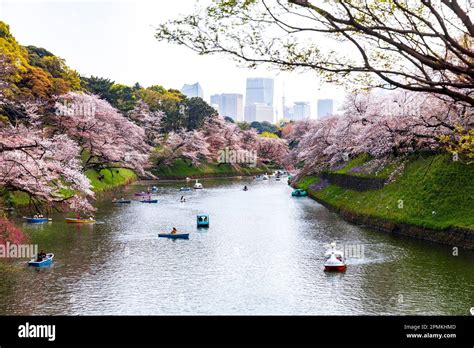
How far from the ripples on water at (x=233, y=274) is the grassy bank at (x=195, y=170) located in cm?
6416

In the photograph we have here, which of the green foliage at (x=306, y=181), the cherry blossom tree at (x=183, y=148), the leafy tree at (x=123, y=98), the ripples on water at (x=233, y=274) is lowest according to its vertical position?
the ripples on water at (x=233, y=274)

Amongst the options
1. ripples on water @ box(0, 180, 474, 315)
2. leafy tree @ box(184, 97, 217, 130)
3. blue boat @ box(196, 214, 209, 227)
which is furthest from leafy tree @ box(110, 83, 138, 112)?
blue boat @ box(196, 214, 209, 227)

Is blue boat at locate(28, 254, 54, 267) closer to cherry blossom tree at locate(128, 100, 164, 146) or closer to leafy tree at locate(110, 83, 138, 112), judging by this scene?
leafy tree at locate(110, 83, 138, 112)

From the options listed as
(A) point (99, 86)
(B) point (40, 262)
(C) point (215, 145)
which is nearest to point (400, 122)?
(B) point (40, 262)

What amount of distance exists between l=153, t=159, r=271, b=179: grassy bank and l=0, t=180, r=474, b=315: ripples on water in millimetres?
64162

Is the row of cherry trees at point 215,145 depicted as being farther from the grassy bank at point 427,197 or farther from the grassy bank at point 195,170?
the grassy bank at point 427,197

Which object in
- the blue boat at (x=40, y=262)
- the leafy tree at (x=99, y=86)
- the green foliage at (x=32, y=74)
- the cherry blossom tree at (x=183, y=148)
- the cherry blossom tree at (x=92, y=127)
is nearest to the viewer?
the blue boat at (x=40, y=262)

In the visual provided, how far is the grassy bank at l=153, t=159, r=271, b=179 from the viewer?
11594 cm

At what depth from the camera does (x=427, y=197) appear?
4322cm

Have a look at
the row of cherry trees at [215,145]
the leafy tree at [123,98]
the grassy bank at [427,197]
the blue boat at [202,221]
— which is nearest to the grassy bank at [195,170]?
the row of cherry trees at [215,145]

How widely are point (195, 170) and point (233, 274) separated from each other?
90.9 m

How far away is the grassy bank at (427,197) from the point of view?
130 ft
